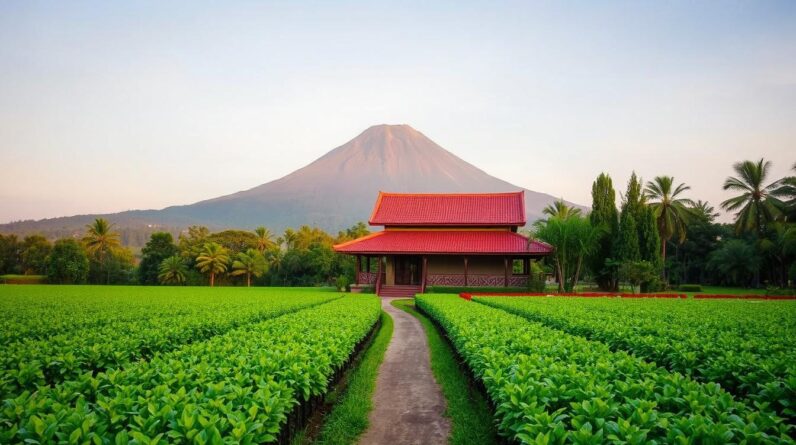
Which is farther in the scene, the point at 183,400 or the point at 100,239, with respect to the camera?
the point at 100,239

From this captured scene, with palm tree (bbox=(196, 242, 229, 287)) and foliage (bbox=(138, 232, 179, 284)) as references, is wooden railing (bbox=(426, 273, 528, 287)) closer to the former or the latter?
palm tree (bbox=(196, 242, 229, 287))

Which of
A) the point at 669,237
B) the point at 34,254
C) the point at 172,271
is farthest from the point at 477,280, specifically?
the point at 34,254

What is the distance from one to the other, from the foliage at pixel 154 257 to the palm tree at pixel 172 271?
97.7 inches

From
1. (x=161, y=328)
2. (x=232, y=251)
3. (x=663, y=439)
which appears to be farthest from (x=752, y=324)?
(x=232, y=251)

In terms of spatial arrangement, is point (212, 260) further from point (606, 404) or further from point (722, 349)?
point (606, 404)

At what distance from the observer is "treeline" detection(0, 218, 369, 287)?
56188mm

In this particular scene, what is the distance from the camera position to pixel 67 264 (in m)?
55.1

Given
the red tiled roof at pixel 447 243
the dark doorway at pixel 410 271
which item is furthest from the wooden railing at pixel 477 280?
the dark doorway at pixel 410 271

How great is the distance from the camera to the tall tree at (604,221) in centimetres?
3412

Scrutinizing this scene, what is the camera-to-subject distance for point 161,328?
904 centimetres

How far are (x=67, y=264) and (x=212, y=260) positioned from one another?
56.7 ft

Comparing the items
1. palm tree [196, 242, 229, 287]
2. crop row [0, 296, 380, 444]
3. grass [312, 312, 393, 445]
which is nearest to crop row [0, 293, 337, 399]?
crop row [0, 296, 380, 444]

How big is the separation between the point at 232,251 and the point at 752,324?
207 ft

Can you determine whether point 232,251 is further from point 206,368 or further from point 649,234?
point 206,368
